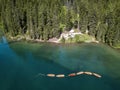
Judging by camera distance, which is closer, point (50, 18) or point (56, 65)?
point (56, 65)

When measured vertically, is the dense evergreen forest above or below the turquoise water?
above

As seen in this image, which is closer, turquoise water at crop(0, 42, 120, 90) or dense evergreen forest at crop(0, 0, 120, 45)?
turquoise water at crop(0, 42, 120, 90)

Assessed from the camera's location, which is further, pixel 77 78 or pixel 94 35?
pixel 94 35

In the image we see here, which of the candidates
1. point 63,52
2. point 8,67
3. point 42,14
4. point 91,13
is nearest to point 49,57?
point 63,52

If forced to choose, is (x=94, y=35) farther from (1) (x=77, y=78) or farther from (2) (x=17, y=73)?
(2) (x=17, y=73)
